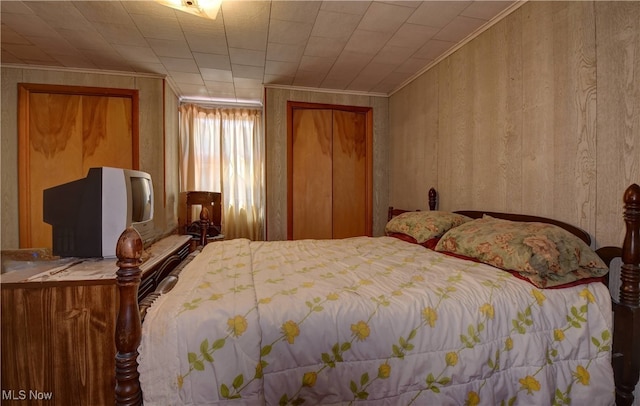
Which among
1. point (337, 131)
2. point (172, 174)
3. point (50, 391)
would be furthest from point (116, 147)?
point (50, 391)

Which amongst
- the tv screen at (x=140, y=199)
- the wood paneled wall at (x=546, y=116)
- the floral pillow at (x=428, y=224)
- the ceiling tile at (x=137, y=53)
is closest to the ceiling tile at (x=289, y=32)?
the ceiling tile at (x=137, y=53)

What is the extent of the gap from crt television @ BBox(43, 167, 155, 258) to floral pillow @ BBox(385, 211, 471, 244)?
6.43 feet

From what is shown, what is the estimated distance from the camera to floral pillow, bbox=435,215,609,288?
1365 millimetres

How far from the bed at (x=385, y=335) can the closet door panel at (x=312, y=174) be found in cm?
234

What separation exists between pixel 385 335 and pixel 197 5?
7.34 feet

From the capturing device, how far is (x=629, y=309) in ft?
4.29

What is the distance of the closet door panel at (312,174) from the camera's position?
3898 mm

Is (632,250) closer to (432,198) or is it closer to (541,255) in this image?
(541,255)

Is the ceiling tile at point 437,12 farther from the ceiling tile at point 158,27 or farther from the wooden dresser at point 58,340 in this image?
the wooden dresser at point 58,340

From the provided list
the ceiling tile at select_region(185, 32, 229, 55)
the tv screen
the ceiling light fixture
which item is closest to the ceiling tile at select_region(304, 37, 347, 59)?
the ceiling tile at select_region(185, 32, 229, 55)

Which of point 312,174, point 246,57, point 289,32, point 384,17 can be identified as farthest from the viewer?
point 312,174

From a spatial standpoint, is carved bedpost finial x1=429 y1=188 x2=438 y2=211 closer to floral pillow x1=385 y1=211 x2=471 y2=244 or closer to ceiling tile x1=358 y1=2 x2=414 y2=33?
floral pillow x1=385 y1=211 x2=471 y2=244

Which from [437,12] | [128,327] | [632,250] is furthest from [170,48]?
[632,250]

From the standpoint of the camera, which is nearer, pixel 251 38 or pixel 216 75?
pixel 251 38
